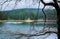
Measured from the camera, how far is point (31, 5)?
2359mm

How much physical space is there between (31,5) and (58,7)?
1.12 ft

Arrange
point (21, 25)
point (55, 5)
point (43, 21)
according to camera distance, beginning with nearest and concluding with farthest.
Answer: point (55, 5), point (43, 21), point (21, 25)

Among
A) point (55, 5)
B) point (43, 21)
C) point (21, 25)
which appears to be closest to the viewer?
point (55, 5)

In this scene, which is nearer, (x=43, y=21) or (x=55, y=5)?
(x=55, y=5)

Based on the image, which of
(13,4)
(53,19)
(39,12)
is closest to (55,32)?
(53,19)

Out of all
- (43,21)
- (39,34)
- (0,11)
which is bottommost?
(39,34)

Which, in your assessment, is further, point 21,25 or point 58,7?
point 21,25

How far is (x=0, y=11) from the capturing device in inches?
93.3

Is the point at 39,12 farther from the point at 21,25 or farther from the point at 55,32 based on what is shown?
the point at 21,25

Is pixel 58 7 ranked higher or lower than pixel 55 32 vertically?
higher

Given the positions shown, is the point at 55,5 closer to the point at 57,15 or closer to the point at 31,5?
the point at 57,15

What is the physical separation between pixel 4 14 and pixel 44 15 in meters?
0.52

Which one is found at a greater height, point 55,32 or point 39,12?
point 39,12

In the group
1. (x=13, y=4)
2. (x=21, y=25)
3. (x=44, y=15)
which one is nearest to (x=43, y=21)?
(x=44, y=15)
